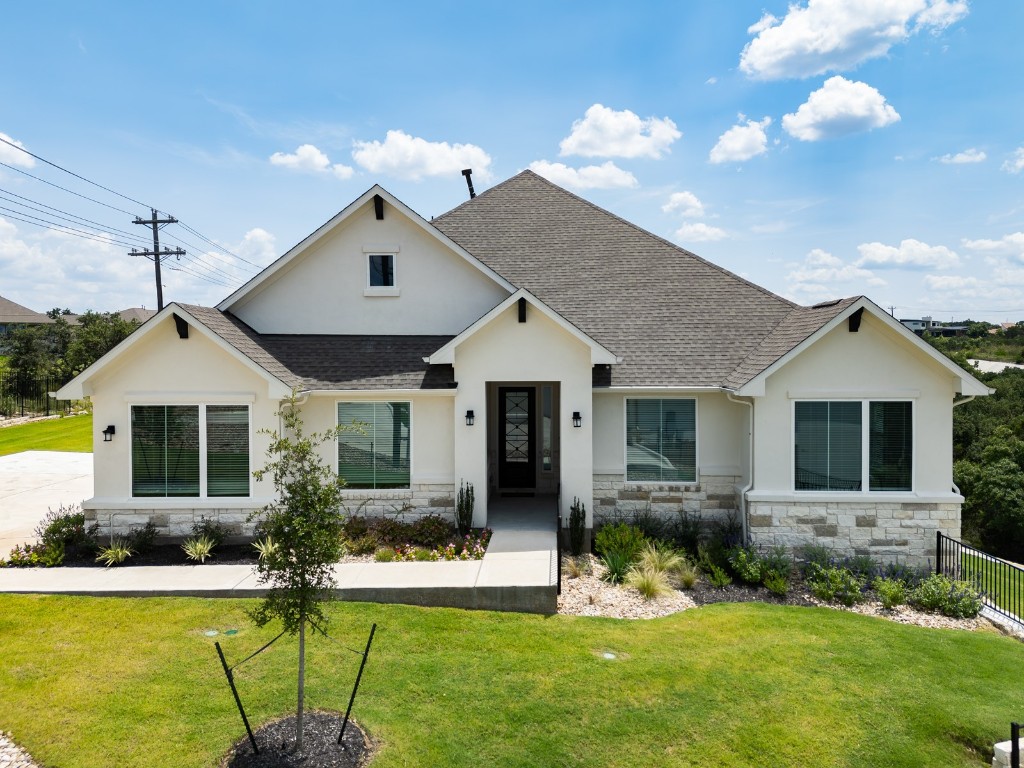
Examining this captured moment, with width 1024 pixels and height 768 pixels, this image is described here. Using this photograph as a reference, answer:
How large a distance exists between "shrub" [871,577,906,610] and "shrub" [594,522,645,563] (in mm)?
3985

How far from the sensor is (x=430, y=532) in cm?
1209

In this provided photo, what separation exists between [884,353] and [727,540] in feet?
15.1

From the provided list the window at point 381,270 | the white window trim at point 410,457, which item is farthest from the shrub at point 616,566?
the window at point 381,270

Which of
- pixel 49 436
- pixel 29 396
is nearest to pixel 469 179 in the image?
pixel 49 436

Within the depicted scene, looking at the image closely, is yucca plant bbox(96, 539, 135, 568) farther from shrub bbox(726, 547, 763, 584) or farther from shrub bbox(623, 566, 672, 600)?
shrub bbox(726, 547, 763, 584)

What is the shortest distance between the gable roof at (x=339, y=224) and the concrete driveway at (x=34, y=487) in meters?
6.37

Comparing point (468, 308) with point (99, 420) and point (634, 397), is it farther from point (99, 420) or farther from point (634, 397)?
point (99, 420)

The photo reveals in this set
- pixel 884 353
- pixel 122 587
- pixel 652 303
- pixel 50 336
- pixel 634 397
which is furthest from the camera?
pixel 50 336

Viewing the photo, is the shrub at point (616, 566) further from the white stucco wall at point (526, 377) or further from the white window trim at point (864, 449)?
the white window trim at point (864, 449)

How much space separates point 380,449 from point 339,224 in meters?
5.15

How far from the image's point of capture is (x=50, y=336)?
4569 centimetres

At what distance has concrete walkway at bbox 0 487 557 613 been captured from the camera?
30.8 ft

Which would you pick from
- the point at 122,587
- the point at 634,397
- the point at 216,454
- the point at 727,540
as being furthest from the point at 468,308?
the point at 122,587

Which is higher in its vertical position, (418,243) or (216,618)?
(418,243)
